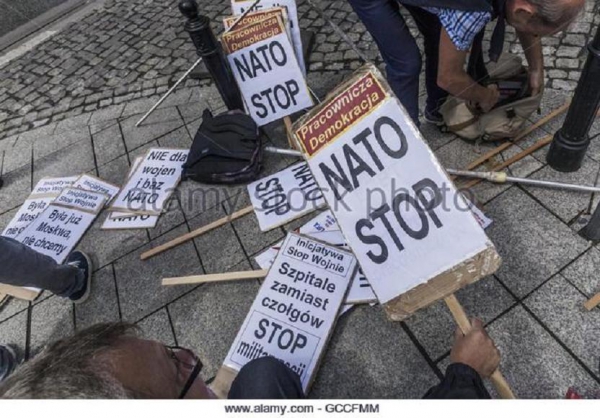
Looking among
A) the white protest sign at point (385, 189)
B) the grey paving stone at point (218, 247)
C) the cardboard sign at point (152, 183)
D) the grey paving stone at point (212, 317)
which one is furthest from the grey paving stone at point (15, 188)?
the white protest sign at point (385, 189)

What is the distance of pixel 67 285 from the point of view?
3.01 metres

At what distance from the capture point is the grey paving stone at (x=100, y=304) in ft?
9.96

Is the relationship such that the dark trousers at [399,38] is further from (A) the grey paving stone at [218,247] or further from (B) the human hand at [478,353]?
(B) the human hand at [478,353]

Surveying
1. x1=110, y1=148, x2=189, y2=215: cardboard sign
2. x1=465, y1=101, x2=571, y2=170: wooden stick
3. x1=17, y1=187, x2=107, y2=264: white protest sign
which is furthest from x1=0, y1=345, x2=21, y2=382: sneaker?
x1=465, y1=101, x2=571, y2=170: wooden stick

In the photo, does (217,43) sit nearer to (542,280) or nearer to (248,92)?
(248,92)

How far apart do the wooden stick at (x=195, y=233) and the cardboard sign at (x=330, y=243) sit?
43 centimetres

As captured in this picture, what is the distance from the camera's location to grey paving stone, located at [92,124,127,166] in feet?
14.2

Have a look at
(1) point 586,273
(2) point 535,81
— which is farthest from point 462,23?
(1) point 586,273

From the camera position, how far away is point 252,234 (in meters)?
3.27

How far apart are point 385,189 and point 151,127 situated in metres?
3.45

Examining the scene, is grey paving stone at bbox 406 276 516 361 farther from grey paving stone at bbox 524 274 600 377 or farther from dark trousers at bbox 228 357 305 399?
dark trousers at bbox 228 357 305 399

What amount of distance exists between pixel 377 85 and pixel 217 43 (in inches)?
90.6
